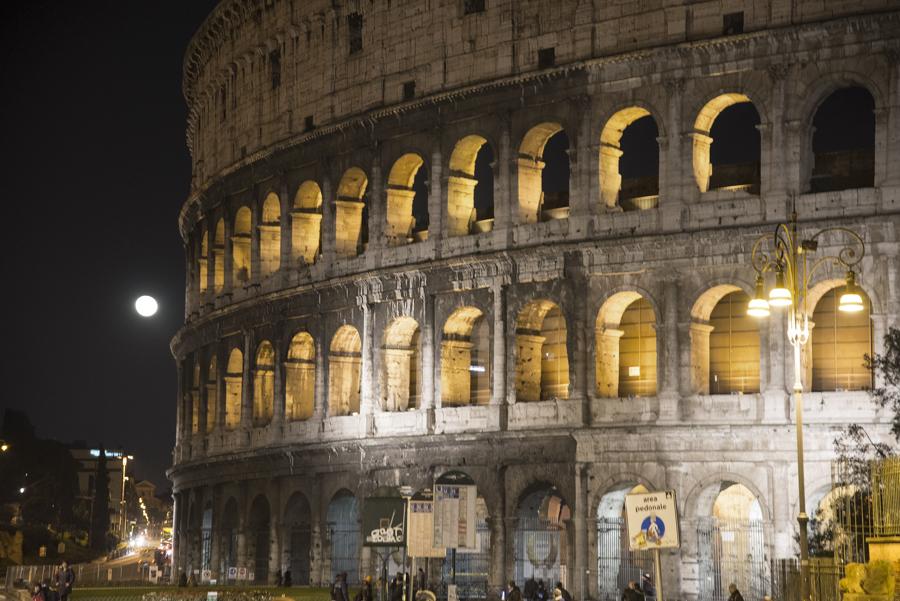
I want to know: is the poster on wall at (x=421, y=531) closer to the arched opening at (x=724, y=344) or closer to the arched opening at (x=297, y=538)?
the arched opening at (x=724, y=344)

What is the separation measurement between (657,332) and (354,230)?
10.8 meters

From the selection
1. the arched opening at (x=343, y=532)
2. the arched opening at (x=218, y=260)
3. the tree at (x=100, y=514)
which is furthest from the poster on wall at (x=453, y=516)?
the tree at (x=100, y=514)

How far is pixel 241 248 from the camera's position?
158ft

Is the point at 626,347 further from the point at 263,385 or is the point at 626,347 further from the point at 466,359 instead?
the point at 263,385

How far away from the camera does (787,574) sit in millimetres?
23406

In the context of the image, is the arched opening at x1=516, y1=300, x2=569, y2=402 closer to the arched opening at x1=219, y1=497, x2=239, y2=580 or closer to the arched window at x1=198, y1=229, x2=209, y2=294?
the arched opening at x1=219, y1=497, x2=239, y2=580

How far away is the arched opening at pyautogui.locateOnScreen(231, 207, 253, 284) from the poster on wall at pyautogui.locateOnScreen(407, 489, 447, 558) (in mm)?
22665

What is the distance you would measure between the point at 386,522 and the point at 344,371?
12.5 meters

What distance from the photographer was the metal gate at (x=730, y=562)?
33625 mm

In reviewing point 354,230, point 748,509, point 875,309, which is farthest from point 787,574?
point 354,230

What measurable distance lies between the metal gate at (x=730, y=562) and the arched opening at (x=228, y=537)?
16.3 metres

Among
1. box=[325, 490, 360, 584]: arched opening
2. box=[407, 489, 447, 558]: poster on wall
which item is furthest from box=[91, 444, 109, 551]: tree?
box=[407, 489, 447, 558]: poster on wall

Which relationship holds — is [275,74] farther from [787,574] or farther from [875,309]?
[787,574]

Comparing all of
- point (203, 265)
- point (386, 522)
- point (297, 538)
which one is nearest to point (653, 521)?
point (386, 522)
